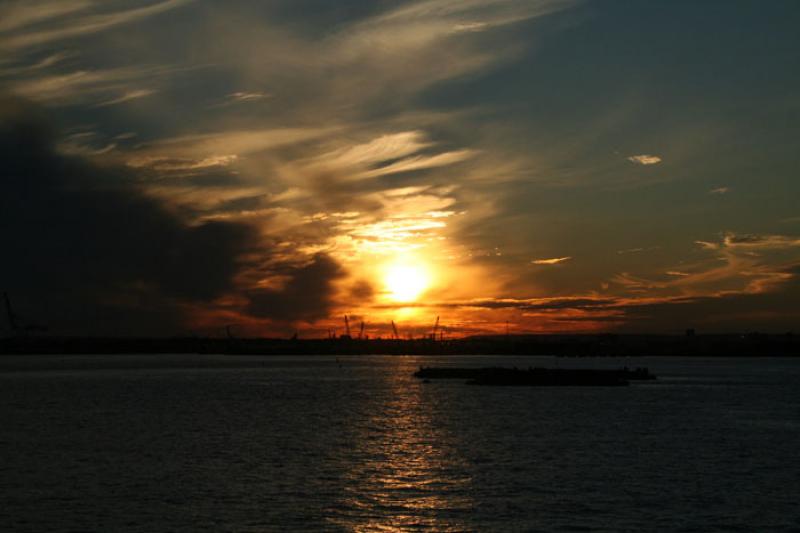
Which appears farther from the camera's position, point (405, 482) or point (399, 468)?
point (399, 468)

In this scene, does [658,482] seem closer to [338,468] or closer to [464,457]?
[464,457]

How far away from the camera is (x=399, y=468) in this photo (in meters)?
58.7

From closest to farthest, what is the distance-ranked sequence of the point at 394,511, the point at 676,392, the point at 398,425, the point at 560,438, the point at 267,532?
1. the point at 267,532
2. the point at 394,511
3. the point at 560,438
4. the point at 398,425
5. the point at 676,392

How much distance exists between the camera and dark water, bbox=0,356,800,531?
137ft

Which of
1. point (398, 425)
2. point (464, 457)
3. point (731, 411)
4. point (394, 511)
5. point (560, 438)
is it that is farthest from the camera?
point (731, 411)

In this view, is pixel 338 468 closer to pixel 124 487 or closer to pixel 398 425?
pixel 124 487

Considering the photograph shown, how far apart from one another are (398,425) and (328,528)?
52787 mm

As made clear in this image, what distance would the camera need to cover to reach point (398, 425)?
9150cm

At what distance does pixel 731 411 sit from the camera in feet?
366

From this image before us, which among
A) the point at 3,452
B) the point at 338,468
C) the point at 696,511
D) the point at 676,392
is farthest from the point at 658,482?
the point at 676,392

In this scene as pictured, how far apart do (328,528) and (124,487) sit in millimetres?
16745

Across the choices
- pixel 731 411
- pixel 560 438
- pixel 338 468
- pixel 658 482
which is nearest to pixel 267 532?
pixel 338 468

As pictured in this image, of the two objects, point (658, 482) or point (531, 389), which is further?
point (531, 389)

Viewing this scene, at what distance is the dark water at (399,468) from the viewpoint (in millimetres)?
41812
